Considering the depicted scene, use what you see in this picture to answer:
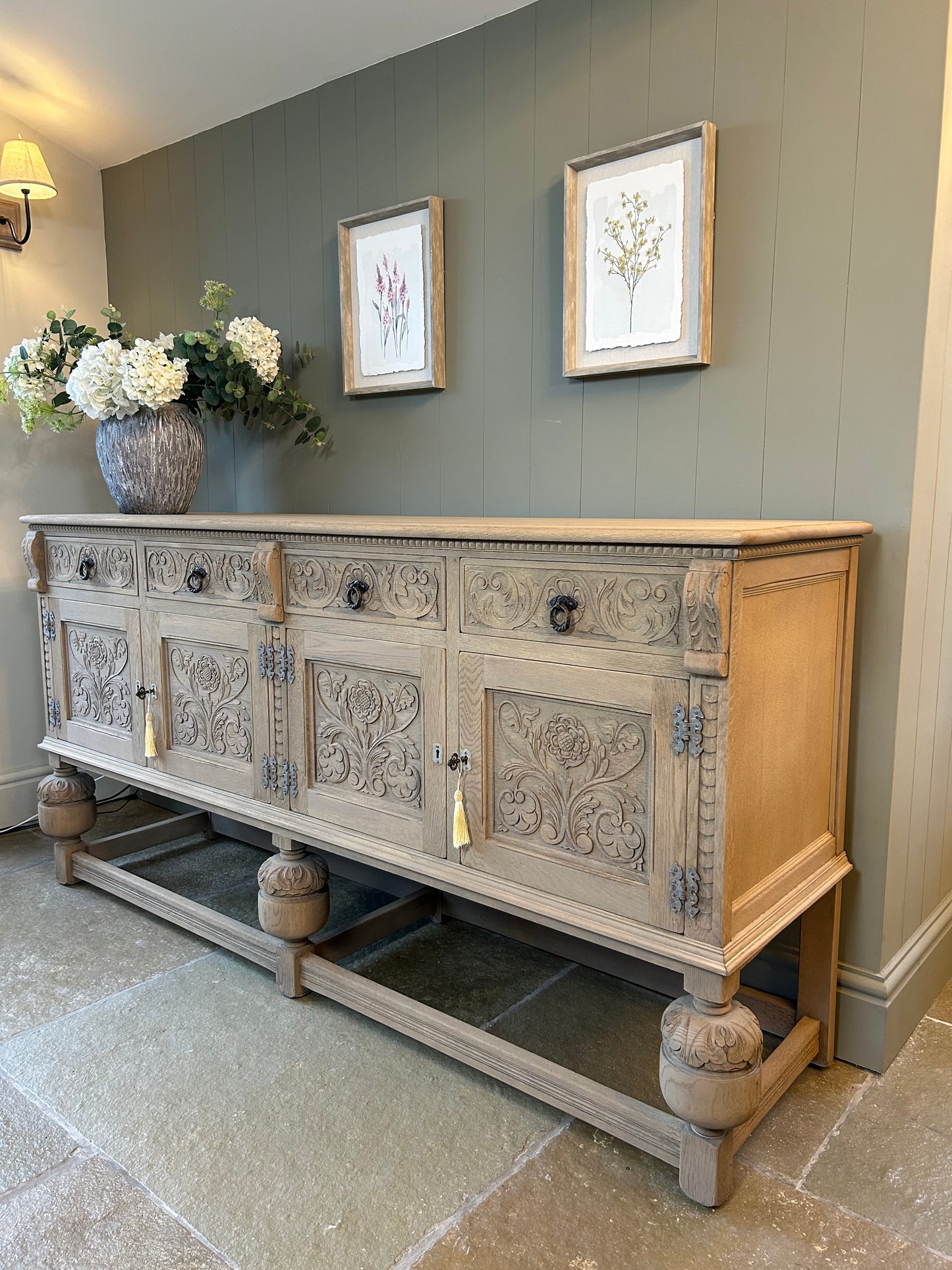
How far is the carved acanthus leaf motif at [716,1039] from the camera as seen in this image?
144 centimetres

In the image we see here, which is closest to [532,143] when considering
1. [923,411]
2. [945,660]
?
[923,411]

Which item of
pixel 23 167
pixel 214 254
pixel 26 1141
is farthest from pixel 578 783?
pixel 23 167

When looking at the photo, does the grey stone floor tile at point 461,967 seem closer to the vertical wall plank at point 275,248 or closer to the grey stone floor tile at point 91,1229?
the grey stone floor tile at point 91,1229

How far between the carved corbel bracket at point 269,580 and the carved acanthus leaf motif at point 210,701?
161mm

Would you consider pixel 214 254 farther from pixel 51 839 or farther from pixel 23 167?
pixel 51 839

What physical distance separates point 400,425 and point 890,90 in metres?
1.31

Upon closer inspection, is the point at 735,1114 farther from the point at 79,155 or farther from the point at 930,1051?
the point at 79,155

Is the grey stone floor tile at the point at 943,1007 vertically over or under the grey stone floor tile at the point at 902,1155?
under

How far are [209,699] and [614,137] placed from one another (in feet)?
5.03

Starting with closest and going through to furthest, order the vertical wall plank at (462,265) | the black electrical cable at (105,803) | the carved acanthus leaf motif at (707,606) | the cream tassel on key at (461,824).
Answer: the carved acanthus leaf motif at (707,606), the cream tassel on key at (461,824), the vertical wall plank at (462,265), the black electrical cable at (105,803)

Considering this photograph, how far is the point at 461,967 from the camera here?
2.24 meters

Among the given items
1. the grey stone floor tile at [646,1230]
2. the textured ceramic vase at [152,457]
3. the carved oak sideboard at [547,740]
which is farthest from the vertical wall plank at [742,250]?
the textured ceramic vase at [152,457]

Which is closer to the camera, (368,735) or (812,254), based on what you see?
(812,254)

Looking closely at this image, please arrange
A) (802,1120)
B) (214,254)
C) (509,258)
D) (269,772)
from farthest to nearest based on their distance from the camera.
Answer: (214,254)
(509,258)
(269,772)
(802,1120)
